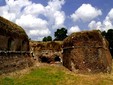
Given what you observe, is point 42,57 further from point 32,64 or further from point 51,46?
point 32,64

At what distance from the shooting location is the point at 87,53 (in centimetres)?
2744

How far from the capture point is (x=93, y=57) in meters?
27.4

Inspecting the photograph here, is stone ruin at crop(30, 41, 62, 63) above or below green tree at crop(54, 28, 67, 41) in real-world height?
below

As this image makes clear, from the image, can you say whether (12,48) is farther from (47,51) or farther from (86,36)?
(47,51)

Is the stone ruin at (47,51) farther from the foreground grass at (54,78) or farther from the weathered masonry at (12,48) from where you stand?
the foreground grass at (54,78)

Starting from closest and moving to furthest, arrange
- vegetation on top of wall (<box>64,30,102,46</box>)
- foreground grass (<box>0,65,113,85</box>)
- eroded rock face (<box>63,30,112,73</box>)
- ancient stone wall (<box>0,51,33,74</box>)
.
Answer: foreground grass (<box>0,65,113,85</box>), ancient stone wall (<box>0,51,33,74</box>), eroded rock face (<box>63,30,112,73</box>), vegetation on top of wall (<box>64,30,102,46</box>)

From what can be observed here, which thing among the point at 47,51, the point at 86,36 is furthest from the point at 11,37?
the point at 47,51

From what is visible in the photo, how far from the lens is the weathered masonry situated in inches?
869

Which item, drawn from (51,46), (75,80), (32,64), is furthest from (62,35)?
(75,80)

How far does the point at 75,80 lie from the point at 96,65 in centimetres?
443

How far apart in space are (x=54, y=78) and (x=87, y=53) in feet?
18.0

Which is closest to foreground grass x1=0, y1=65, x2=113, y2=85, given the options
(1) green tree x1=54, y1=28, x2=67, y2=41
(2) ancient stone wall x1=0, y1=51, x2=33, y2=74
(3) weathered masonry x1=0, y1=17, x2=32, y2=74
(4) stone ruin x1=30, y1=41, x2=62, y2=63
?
(2) ancient stone wall x1=0, y1=51, x2=33, y2=74

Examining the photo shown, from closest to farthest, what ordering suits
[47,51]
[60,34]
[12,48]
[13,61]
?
[13,61] < [12,48] < [47,51] < [60,34]

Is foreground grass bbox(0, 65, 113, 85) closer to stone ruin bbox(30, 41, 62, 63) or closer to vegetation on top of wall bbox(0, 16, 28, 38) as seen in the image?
vegetation on top of wall bbox(0, 16, 28, 38)
